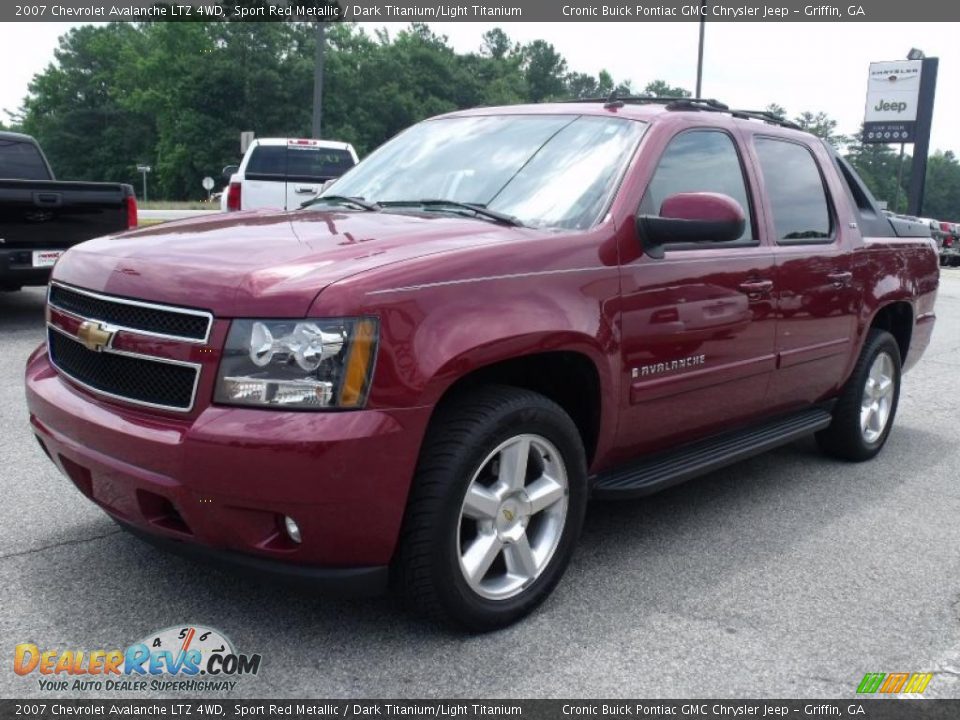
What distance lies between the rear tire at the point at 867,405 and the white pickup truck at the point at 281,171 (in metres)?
8.44

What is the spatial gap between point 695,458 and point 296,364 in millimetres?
1964

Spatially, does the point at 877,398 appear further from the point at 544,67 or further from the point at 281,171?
the point at 544,67

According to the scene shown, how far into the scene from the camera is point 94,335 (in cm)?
296

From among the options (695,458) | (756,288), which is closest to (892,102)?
(756,288)

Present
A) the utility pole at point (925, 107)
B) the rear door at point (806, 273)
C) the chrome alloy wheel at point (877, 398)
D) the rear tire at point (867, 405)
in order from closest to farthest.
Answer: the rear door at point (806, 273) → the rear tire at point (867, 405) → the chrome alloy wheel at point (877, 398) → the utility pole at point (925, 107)

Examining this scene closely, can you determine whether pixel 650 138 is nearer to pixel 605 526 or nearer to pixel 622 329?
pixel 622 329

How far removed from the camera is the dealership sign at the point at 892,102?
41844 mm

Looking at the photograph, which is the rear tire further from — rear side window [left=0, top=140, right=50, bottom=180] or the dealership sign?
the dealership sign

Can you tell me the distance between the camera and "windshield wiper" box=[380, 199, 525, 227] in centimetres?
346

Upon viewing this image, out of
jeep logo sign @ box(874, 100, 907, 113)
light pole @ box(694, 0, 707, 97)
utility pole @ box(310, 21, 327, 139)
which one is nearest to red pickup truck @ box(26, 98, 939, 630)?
utility pole @ box(310, 21, 327, 139)

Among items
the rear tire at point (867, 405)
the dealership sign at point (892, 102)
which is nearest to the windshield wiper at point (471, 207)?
the rear tire at point (867, 405)

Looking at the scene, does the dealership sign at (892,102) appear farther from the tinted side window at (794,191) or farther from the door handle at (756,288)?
the door handle at (756,288)

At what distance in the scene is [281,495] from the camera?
2602 millimetres

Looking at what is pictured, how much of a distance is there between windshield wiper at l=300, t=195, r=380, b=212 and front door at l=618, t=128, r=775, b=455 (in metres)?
1.11
